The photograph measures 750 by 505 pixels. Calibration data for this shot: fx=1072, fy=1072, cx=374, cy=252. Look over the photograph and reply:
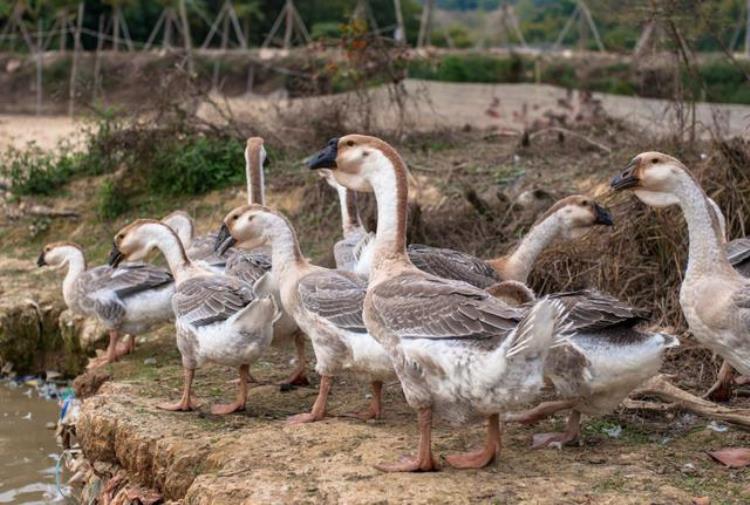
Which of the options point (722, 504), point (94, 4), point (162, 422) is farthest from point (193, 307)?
point (94, 4)

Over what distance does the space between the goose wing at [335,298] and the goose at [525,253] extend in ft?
1.90

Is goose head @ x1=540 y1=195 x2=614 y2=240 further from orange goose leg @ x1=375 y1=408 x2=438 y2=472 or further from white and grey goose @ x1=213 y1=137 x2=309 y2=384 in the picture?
orange goose leg @ x1=375 y1=408 x2=438 y2=472

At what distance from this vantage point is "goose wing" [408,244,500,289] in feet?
23.6

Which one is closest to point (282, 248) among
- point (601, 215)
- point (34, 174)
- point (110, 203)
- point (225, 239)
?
point (225, 239)

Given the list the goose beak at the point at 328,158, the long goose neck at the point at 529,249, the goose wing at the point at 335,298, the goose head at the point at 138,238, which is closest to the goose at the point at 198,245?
the goose head at the point at 138,238

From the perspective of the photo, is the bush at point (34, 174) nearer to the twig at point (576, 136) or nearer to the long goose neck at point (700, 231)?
the twig at point (576, 136)

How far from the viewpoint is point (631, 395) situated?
6359 mm

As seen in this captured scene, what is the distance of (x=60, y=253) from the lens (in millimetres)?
9359

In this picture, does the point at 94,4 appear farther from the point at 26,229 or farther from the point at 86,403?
the point at 86,403

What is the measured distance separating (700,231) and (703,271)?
0.22 meters

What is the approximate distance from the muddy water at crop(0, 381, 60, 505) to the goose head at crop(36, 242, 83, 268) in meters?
1.20

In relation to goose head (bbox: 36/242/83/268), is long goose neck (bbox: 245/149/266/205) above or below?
above

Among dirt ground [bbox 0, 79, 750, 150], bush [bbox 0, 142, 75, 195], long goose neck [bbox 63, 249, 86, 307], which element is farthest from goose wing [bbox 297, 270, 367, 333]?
bush [bbox 0, 142, 75, 195]

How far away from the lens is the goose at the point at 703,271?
5.68m
